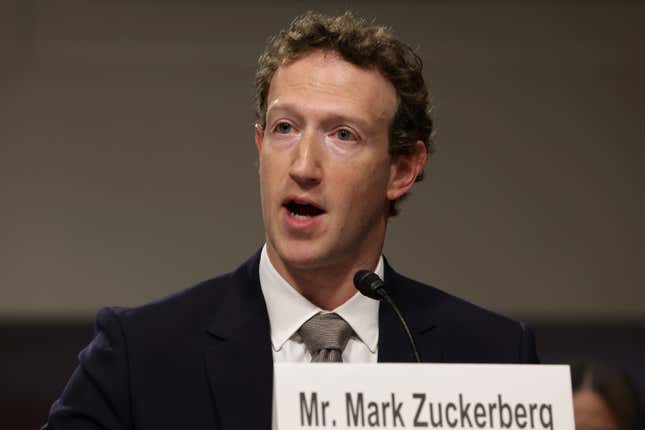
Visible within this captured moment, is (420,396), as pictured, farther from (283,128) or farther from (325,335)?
(283,128)

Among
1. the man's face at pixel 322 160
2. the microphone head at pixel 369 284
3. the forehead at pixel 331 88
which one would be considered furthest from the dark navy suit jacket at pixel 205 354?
the forehead at pixel 331 88

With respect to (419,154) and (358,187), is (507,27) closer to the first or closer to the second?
(419,154)

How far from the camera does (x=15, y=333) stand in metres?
4.39

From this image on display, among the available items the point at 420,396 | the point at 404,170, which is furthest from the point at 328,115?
the point at 420,396

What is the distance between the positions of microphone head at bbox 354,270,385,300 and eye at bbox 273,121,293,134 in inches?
15.8

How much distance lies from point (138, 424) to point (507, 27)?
3190 millimetres

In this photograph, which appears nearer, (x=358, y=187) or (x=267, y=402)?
(x=267, y=402)

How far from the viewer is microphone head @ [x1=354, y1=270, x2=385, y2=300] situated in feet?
6.70

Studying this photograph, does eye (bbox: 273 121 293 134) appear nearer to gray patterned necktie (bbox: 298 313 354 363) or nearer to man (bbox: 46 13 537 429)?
man (bbox: 46 13 537 429)

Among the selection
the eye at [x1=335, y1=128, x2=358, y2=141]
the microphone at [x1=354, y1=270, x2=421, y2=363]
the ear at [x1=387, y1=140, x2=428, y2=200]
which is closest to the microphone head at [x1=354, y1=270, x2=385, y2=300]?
the microphone at [x1=354, y1=270, x2=421, y2=363]

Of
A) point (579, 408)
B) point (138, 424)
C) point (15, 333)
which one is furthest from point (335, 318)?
point (15, 333)

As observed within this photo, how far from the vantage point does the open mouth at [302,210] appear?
2.25 metres

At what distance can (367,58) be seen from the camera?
2.38 m

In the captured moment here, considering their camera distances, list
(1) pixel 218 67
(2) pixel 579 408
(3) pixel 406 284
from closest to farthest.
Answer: (3) pixel 406 284 < (2) pixel 579 408 < (1) pixel 218 67
